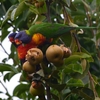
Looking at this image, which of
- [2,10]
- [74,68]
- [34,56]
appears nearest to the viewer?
[34,56]

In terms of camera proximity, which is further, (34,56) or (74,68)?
(74,68)

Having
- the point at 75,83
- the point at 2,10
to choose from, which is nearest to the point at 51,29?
the point at 75,83

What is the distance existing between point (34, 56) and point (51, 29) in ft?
0.30

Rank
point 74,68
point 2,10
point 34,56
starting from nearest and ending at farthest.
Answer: point 34,56
point 74,68
point 2,10

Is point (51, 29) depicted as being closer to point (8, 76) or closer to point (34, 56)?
point (34, 56)

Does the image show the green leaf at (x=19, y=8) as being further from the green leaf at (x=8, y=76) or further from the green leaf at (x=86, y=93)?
the green leaf at (x=8, y=76)

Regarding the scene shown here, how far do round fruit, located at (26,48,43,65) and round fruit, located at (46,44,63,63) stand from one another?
0.02m

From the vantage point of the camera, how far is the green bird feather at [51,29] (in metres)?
0.83

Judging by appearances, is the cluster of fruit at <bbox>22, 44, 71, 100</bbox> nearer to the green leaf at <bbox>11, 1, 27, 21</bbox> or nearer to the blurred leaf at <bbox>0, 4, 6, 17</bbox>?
the green leaf at <bbox>11, 1, 27, 21</bbox>

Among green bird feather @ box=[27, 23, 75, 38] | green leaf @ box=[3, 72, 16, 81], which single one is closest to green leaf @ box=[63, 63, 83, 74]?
green bird feather @ box=[27, 23, 75, 38]

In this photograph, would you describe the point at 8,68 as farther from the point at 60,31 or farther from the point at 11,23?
the point at 11,23

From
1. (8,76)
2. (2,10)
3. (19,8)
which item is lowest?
(8,76)

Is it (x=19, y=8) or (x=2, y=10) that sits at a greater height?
(x=19, y=8)

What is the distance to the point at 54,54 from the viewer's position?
0.81 meters
